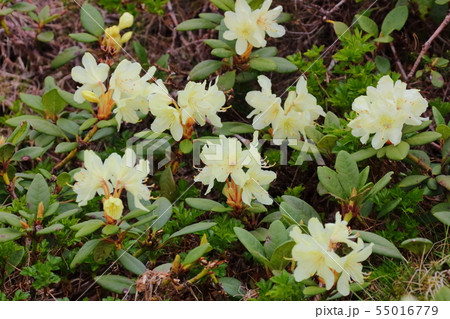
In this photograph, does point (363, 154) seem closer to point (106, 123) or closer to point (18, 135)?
point (106, 123)

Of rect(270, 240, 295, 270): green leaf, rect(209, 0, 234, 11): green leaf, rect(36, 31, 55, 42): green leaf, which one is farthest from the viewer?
rect(36, 31, 55, 42): green leaf

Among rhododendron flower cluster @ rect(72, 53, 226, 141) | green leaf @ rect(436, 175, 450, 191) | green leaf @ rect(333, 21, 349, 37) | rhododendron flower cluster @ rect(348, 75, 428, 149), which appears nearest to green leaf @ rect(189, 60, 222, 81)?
rhododendron flower cluster @ rect(72, 53, 226, 141)

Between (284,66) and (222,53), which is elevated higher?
(222,53)

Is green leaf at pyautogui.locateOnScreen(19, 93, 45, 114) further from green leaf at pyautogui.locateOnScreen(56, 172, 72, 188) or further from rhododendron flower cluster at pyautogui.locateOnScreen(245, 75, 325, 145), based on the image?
rhododendron flower cluster at pyautogui.locateOnScreen(245, 75, 325, 145)

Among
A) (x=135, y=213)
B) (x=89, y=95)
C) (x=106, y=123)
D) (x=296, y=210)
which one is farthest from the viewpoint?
(x=106, y=123)

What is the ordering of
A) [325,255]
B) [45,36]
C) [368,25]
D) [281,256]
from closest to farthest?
[325,255] → [281,256] → [368,25] → [45,36]

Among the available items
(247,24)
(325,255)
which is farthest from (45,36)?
(325,255)
